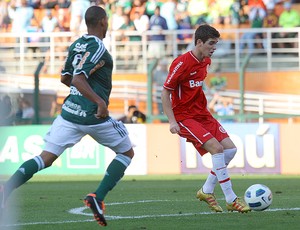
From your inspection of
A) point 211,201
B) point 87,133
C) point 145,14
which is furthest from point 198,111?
point 145,14

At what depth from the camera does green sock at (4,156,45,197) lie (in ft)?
30.6

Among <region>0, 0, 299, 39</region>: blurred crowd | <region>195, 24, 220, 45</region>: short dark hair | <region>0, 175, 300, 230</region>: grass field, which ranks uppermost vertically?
<region>195, 24, 220, 45</region>: short dark hair

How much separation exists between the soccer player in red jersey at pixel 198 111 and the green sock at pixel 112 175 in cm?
141

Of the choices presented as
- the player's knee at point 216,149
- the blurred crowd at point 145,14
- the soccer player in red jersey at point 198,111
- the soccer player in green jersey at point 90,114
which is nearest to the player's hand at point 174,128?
the soccer player in red jersey at point 198,111

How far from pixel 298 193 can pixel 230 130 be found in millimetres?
6126

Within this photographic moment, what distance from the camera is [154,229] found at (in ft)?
29.9

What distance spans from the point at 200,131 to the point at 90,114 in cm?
197

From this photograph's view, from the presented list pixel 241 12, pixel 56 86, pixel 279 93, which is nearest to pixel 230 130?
pixel 279 93

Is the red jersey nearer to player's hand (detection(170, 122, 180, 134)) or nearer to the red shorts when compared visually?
the red shorts

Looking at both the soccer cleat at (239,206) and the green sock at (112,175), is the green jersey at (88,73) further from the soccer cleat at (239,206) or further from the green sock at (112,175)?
the soccer cleat at (239,206)

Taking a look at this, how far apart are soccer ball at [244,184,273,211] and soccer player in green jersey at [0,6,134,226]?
1.78 metres

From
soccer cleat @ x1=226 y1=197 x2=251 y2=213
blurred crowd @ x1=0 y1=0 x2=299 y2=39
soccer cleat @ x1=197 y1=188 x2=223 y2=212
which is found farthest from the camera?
blurred crowd @ x1=0 y1=0 x2=299 y2=39

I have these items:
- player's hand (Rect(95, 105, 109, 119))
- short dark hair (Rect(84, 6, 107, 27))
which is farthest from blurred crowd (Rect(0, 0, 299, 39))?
player's hand (Rect(95, 105, 109, 119))

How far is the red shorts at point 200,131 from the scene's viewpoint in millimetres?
10836
